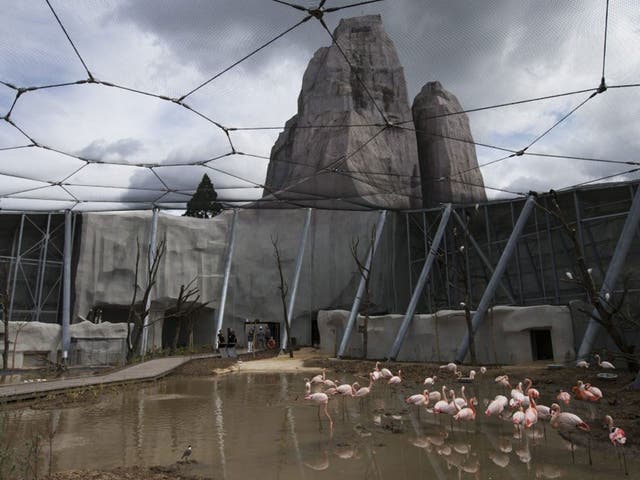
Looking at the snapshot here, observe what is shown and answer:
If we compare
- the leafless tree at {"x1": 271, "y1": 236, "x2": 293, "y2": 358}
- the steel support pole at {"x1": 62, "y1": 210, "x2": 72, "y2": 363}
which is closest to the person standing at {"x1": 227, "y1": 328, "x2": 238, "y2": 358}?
the leafless tree at {"x1": 271, "y1": 236, "x2": 293, "y2": 358}

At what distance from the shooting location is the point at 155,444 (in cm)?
604

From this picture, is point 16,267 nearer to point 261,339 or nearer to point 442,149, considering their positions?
point 261,339

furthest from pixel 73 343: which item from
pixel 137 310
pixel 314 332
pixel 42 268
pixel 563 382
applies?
pixel 563 382

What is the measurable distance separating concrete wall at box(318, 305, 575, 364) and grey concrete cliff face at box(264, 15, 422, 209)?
31.0 ft

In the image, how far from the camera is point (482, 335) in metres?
17.0

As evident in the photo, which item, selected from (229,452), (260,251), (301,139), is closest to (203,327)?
(260,251)

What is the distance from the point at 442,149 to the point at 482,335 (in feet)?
62.1

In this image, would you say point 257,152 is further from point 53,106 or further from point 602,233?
point 602,233

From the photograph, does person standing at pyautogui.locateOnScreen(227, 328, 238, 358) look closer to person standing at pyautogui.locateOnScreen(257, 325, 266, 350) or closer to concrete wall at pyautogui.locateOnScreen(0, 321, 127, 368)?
person standing at pyautogui.locateOnScreen(257, 325, 266, 350)

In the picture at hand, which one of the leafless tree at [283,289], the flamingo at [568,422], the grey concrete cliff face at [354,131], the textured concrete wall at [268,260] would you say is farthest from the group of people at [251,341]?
the flamingo at [568,422]

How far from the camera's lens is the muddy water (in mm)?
4953

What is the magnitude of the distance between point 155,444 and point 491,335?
13.4 m

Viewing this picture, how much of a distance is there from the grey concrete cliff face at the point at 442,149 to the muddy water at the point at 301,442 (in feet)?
78.2

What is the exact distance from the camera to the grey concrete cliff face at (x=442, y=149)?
3138 cm
